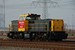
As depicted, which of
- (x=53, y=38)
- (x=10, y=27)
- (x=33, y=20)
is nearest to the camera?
(x=53, y=38)

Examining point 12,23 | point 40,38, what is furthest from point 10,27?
point 40,38

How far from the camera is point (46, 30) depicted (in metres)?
36.5

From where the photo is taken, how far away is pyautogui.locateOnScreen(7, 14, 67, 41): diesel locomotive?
117ft

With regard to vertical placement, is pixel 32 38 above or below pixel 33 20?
below

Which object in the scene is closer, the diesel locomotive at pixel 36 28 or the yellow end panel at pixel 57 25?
the diesel locomotive at pixel 36 28

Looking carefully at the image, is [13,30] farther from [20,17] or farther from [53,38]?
[53,38]

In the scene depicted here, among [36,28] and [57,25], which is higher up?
[57,25]

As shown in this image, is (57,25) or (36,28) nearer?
(57,25)

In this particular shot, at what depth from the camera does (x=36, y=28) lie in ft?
123

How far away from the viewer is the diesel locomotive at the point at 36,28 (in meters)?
35.5

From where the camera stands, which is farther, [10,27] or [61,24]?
[10,27]

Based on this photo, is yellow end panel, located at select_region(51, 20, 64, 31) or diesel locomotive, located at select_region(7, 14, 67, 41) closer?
diesel locomotive, located at select_region(7, 14, 67, 41)

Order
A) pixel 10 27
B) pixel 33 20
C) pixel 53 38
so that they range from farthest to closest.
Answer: pixel 10 27, pixel 33 20, pixel 53 38

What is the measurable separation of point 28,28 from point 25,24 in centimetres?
68
